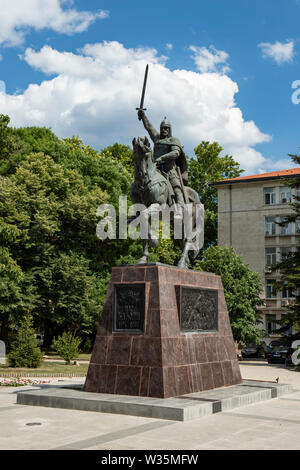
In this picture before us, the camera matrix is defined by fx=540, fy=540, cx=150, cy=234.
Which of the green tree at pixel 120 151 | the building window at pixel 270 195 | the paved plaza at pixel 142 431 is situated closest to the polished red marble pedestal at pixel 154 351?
the paved plaza at pixel 142 431

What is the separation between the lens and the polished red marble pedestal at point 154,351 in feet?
36.7

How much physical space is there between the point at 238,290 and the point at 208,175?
20028 millimetres

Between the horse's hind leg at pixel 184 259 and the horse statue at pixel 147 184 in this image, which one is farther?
the horse's hind leg at pixel 184 259

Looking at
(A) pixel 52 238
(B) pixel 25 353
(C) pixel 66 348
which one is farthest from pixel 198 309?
(A) pixel 52 238

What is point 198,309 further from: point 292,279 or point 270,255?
point 270,255

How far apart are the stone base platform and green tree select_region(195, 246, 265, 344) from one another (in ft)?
89.3

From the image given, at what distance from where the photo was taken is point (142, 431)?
8.57m

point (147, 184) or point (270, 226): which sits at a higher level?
point (270, 226)

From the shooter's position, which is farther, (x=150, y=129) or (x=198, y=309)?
(x=150, y=129)

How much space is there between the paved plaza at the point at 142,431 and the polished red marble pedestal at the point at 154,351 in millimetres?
1197

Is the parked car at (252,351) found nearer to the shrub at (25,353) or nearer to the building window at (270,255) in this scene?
the building window at (270,255)
